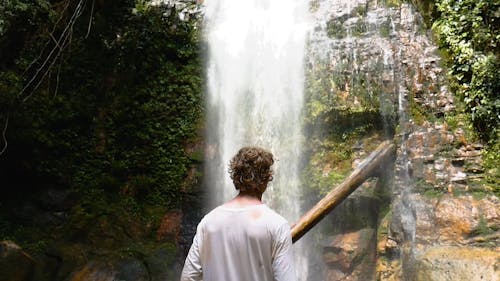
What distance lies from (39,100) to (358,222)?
5160 millimetres

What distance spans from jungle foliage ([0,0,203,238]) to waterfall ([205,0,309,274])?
0.38m

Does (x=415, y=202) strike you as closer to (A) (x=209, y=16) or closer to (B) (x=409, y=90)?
(B) (x=409, y=90)

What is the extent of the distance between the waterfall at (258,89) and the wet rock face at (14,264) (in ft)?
8.37

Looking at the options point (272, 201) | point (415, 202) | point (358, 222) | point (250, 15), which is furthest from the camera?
point (250, 15)

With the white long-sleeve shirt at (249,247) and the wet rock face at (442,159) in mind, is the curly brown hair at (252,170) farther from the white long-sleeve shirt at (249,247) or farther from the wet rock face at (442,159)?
the wet rock face at (442,159)

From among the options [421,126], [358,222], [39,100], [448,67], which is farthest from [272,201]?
[39,100]

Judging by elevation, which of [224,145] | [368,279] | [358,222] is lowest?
[368,279]

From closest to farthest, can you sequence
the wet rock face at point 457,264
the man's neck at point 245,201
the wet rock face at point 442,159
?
the man's neck at point 245,201, the wet rock face at point 457,264, the wet rock face at point 442,159

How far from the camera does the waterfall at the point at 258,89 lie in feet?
21.4

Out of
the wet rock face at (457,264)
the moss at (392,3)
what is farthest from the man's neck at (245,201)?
the moss at (392,3)

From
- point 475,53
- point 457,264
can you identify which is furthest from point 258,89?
point 457,264

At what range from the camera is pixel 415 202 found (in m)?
5.43

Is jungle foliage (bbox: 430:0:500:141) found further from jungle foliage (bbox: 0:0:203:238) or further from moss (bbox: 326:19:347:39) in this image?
jungle foliage (bbox: 0:0:203:238)

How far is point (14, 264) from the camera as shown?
217 inches
